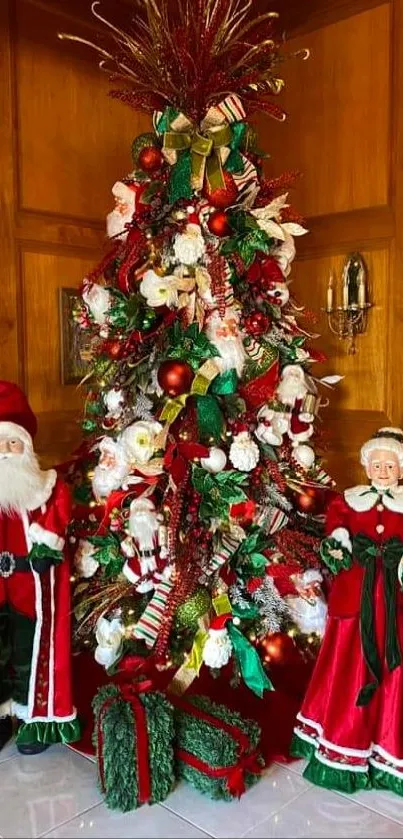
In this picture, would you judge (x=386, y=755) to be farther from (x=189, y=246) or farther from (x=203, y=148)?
(x=203, y=148)

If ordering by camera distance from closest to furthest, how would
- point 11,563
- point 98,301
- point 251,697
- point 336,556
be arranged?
point 336,556 → point 11,563 → point 98,301 → point 251,697

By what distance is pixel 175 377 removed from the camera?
1691 millimetres

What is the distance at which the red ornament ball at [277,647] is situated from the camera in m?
1.79

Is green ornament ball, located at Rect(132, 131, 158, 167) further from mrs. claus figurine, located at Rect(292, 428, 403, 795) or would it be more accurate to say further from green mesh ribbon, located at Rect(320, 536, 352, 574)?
green mesh ribbon, located at Rect(320, 536, 352, 574)

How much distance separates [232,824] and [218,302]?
1247mm

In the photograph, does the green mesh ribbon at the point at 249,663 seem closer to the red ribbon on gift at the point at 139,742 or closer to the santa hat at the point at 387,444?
the red ribbon on gift at the point at 139,742

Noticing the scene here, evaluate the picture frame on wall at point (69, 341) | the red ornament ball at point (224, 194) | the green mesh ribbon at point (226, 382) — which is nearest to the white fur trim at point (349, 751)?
the green mesh ribbon at point (226, 382)

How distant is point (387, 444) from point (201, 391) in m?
0.49

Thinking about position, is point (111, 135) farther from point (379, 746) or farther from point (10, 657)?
point (379, 746)

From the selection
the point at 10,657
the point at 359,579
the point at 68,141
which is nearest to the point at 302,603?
the point at 359,579

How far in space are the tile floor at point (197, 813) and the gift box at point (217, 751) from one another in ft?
0.11

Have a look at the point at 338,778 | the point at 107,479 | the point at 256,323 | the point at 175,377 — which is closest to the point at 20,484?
the point at 107,479

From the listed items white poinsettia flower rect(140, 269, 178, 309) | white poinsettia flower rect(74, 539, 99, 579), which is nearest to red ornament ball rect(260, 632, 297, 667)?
white poinsettia flower rect(74, 539, 99, 579)

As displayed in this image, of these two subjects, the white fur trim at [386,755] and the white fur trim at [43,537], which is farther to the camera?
the white fur trim at [43,537]
